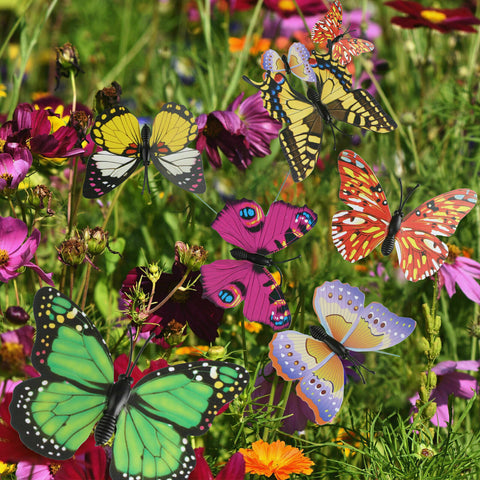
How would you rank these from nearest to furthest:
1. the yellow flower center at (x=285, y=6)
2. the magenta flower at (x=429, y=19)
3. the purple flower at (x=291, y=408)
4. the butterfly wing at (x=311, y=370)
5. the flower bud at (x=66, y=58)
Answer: the butterfly wing at (x=311, y=370)
the purple flower at (x=291, y=408)
the flower bud at (x=66, y=58)
the magenta flower at (x=429, y=19)
the yellow flower center at (x=285, y=6)

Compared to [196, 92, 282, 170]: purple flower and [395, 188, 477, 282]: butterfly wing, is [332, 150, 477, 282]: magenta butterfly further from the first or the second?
[196, 92, 282, 170]: purple flower

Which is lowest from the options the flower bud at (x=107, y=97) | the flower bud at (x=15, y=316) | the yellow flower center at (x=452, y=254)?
the yellow flower center at (x=452, y=254)

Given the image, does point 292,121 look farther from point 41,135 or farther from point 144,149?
point 41,135

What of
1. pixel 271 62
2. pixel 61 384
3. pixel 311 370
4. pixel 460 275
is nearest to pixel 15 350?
pixel 61 384

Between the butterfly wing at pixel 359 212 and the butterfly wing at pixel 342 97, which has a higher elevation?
the butterfly wing at pixel 342 97

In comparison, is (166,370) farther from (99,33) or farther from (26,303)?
(99,33)

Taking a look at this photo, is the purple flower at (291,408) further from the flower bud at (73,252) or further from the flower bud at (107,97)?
the flower bud at (107,97)

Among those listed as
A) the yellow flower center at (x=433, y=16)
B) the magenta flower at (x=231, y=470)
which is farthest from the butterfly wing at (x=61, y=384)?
the yellow flower center at (x=433, y=16)

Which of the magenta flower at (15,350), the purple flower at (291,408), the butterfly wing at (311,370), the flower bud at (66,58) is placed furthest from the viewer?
the flower bud at (66,58)
